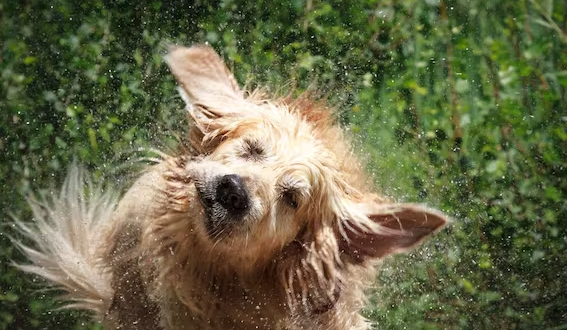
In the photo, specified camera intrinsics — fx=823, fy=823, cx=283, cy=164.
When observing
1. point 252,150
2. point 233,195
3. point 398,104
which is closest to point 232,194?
point 233,195

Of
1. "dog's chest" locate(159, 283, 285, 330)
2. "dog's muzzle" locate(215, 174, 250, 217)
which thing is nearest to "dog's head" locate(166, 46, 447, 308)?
"dog's muzzle" locate(215, 174, 250, 217)

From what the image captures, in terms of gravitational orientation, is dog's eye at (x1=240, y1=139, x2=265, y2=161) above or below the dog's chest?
above

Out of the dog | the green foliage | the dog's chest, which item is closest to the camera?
the dog

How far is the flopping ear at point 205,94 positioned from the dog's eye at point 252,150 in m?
0.16

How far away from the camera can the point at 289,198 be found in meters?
3.25

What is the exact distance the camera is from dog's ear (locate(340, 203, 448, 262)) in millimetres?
3062

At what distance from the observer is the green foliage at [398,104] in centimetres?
485

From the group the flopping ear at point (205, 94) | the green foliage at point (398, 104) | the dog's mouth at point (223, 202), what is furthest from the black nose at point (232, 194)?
the green foliage at point (398, 104)

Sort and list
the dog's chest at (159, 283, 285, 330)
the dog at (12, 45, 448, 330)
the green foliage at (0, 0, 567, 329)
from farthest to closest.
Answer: the green foliage at (0, 0, 567, 329), the dog's chest at (159, 283, 285, 330), the dog at (12, 45, 448, 330)

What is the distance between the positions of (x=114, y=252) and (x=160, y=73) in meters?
1.59

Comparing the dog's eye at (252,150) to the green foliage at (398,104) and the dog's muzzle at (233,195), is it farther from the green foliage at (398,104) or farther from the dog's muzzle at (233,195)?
the green foliage at (398,104)

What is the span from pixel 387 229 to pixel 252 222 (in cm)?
53

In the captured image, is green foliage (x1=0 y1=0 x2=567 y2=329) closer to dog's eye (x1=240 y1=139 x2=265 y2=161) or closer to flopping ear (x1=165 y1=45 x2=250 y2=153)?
flopping ear (x1=165 y1=45 x2=250 y2=153)

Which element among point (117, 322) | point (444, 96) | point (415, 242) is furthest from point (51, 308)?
point (444, 96)
